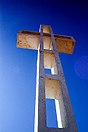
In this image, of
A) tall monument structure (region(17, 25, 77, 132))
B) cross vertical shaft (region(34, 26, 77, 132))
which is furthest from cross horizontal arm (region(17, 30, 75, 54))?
cross vertical shaft (region(34, 26, 77, 132))

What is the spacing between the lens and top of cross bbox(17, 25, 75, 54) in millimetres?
5512

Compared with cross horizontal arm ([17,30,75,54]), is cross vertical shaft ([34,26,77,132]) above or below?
below

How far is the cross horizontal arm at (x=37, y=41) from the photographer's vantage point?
18.1ft

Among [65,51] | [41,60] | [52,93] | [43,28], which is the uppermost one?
[43,28]

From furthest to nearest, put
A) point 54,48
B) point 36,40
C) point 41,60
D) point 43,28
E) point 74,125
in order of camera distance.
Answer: point 43,28 → point 36,40 → point 54,48 → point 41,60 → point 74,125

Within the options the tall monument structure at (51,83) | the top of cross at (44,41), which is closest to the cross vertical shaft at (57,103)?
the tall monument structure at (51,83)

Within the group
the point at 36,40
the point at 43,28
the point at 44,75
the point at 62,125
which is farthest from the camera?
the point at 43,28

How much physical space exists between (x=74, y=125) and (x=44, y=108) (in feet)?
1.55

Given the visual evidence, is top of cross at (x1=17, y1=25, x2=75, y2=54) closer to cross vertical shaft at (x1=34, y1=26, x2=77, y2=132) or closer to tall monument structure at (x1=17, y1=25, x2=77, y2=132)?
tall monument structure at (x1=17, y1=25, x2=77, y2=132)

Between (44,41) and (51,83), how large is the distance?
206 centimetres

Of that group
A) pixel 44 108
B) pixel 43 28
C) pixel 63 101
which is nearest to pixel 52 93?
pixel 63 101

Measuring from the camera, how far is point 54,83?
11.9ft

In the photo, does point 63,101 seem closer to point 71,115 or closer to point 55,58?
point 71,115

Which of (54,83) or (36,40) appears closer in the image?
(54,83)
